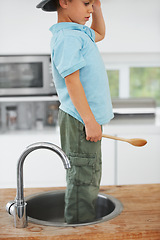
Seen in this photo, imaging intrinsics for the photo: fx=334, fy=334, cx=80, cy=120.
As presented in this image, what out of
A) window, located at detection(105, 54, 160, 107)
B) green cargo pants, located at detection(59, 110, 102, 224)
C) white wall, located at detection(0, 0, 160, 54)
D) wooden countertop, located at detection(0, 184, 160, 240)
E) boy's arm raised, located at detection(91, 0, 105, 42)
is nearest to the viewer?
wooden countertop, located at detection(0, 184, 160, 240)

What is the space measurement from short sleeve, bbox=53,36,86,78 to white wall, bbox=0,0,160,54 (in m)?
1.72

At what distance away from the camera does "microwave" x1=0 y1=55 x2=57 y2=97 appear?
2623 mm

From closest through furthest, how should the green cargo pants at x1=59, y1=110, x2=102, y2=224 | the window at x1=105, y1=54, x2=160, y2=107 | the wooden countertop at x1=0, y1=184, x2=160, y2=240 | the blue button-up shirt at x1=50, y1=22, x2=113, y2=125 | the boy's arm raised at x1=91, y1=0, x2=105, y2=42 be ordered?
the wooden countertop at x1=0, y1=184, x2=160, y2=240 < the blue button-up shirt at x1=50, y1=22, x2=113, y2=125 < the green cargo pants at x1=59, y1=110, x2=102, y2=224 < the boy's arm raised at x1=91, y1=0, x2=105, y2=42 < the window at x1=105, y1=54, x2=160, y2=107

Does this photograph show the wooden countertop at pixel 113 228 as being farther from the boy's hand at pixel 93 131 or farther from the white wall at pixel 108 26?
the white wall at pixel 108 26

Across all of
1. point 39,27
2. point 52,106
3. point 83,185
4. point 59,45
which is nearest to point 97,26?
point 59,45

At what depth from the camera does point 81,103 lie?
91 cm

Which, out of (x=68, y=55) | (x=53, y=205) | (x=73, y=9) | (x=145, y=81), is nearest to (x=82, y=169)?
(x=53, y=205)

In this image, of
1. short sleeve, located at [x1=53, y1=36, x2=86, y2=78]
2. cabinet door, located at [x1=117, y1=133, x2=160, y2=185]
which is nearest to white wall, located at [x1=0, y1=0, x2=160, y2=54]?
cabinet door, located at [x1=117, y1=133, x2=160, y2=185]

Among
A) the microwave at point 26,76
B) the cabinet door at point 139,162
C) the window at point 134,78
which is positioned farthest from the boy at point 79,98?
the window at point 134,78

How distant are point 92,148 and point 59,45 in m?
0.32

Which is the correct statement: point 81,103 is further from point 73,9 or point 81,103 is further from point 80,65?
point 73,9

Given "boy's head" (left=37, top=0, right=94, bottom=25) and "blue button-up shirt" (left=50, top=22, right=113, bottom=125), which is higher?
"boy's head" (left=37, top=0, right=94, bottom=25)

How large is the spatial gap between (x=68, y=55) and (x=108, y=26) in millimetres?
1800

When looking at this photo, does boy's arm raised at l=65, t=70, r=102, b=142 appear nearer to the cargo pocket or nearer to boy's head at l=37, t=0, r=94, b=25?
the cargo pocket
